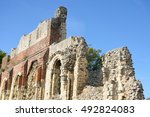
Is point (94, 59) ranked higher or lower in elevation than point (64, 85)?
higher

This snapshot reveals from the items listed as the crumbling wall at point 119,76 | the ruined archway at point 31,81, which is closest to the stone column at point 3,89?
the ruined archway at point 31,81

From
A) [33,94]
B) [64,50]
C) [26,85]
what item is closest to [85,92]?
[64,50]

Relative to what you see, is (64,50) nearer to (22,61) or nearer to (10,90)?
(22,61)

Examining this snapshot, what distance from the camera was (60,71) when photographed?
1936 cm

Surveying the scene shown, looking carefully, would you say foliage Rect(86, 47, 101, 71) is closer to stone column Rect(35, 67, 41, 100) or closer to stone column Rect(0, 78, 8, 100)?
stone column Rect(0, 78, 8, 100)

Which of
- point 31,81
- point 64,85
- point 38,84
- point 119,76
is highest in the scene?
point 31,81

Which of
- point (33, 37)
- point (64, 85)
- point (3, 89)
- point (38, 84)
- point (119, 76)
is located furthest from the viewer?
point (3, 89)

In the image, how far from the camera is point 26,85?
73.3ft

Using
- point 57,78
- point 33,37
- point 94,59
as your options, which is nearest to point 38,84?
point 57,78

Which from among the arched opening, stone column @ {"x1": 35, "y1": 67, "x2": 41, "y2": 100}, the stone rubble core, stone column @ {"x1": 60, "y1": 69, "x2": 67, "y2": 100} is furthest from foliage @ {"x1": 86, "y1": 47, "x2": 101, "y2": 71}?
stone column @ {"x1": 60, "y1": 69, "x2": 67, "y2": 100}

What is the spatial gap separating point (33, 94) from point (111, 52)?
7.77 meters

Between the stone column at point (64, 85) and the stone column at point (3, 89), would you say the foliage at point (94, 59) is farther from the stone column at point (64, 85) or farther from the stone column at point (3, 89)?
the stone column at point (64, 85)

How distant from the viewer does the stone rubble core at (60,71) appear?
13.6 m

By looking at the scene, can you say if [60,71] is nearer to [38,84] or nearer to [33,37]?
[38,84]
